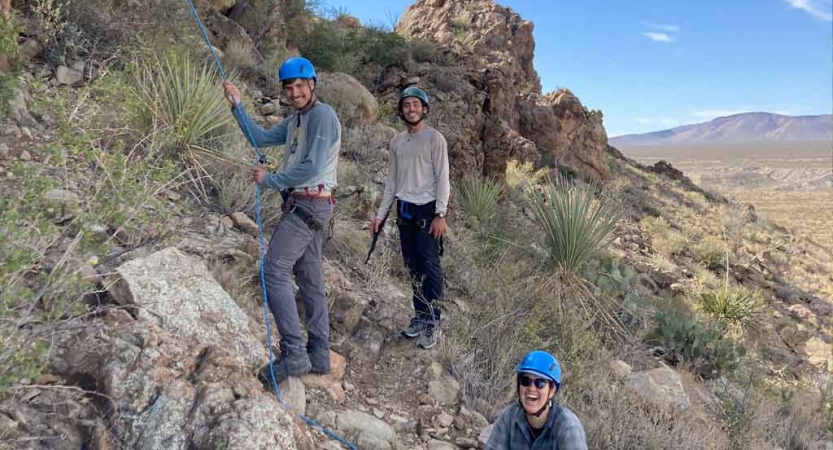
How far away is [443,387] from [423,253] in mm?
965

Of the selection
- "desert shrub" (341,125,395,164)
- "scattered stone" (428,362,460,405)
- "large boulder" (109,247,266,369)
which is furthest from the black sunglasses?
"desert shrub" (341,125,395,164)

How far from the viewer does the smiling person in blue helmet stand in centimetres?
308

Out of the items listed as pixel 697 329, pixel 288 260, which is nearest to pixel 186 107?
pixel 288 260

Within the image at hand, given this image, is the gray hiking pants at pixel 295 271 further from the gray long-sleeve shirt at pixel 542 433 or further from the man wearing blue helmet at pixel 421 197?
the gray long-sleeve shirt at pixel 542 433

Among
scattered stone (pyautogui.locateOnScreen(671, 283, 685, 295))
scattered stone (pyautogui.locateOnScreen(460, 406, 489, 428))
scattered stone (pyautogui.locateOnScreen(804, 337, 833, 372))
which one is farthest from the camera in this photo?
scattered stone (pyautogui.locateOnScreen(671, 283, 685, 295))

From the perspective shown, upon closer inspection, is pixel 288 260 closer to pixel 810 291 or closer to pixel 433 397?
pixel 433 397

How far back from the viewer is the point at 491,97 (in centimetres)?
1162

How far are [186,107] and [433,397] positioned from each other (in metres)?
3.70

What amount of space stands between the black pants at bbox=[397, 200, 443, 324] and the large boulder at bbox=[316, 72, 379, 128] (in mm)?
4746

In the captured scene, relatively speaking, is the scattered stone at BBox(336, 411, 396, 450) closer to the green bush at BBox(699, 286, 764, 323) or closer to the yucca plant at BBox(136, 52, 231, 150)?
the yucca plant at BBox(136, 52, 231, 150)

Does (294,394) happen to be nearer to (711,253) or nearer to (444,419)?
(444,419)

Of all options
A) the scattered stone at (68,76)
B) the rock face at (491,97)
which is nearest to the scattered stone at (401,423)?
the scattered stone at (68,76)

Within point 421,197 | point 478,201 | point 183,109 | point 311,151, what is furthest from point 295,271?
point 478,201

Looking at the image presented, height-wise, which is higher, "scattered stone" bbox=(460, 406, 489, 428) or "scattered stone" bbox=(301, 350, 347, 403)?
"scattered stone" bbox=(301, 350, 347, 403)
